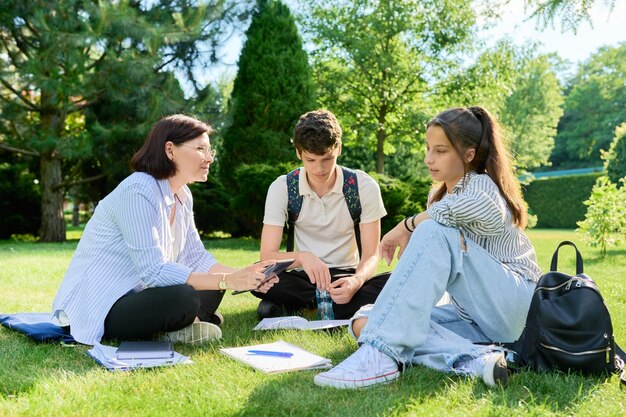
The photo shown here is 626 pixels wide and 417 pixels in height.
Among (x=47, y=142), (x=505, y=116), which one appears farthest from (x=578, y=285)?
(x=505, y=116)

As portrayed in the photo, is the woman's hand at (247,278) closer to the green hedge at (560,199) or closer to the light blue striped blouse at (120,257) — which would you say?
the light blue striped blouse at (120,257)

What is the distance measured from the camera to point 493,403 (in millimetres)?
2266

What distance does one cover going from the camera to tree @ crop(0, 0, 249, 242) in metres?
12.4

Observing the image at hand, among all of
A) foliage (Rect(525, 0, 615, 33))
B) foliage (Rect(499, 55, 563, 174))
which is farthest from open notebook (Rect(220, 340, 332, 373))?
foliage (Rect(499, 55, 563, 174))

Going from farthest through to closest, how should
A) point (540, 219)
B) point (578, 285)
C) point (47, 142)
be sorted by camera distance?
point (540, 219) < point (47, 142) < point (578, 285)

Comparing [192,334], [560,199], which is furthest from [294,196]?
[560,199]

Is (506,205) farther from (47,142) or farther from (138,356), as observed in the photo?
(47,142)

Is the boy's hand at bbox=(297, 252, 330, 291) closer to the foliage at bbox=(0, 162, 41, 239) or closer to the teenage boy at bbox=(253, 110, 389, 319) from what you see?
the teenage boy at bbox=(253, 110, 389, 319)

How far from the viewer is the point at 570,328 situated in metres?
2.49

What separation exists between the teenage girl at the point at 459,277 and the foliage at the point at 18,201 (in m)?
14.7

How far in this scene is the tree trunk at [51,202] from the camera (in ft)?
47.6

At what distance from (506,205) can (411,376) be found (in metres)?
0.88

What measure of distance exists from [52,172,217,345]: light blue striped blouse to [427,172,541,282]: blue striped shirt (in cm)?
135

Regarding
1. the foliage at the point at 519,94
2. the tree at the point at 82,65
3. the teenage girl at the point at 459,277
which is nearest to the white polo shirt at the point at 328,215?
the teenage girl at the point at 459,277
